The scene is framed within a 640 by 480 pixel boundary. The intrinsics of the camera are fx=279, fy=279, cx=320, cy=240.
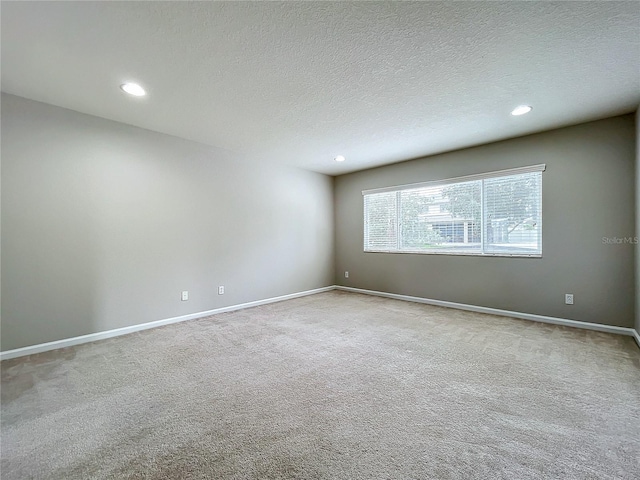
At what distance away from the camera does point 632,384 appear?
2.11 metres

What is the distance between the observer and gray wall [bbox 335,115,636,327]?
3207mm

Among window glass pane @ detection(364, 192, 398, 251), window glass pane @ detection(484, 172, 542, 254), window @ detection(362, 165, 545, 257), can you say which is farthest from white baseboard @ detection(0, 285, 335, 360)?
window glass pane @ detection(484, 172, 542, 254)

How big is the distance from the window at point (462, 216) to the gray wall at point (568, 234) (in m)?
0.13

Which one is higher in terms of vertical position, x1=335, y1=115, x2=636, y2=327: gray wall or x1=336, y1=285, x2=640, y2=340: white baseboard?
x1=335, y1=115, x2=636, y2=327: gray wall

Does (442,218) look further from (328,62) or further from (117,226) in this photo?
(117,226)

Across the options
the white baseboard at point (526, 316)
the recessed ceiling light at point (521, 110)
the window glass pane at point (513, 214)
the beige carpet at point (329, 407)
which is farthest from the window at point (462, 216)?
the beige carpet at point (329, 407)

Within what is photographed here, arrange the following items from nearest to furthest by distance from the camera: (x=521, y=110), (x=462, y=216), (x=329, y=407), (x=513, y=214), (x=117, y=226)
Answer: (x=329, y=407)
(x=521, y=110)
(x=117, y=226)
(x=513, y=214)
(x=462, y=216)

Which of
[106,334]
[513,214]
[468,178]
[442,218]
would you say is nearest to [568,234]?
[513,214]

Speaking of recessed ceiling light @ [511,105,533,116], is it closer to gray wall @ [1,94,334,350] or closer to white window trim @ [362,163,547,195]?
white window trim @ [362,163,547,195]

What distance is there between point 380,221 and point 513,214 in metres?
2.18

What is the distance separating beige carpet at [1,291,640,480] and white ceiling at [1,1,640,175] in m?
2.48

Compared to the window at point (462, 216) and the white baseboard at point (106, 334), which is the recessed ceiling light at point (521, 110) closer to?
the window at point (462, 216)

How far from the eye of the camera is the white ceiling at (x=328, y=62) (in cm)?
170

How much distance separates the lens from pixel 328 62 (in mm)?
2168
